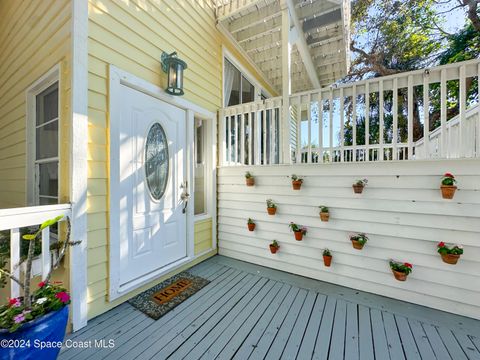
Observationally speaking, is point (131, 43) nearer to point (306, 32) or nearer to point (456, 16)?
point (306, 32)

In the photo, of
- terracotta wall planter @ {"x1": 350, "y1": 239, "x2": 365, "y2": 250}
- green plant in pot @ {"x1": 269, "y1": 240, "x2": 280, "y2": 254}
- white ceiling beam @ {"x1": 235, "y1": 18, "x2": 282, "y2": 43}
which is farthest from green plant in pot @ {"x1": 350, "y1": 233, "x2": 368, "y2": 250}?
white ceiling beam @ {"x1": 235, "y1": 18, "x2": 282, "y2": 43}

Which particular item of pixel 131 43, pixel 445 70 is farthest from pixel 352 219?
pixel 131 43

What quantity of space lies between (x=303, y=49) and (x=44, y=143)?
4.08m

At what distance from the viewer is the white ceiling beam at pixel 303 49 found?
9.78 ft

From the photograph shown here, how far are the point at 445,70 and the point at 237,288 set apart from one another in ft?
9.65

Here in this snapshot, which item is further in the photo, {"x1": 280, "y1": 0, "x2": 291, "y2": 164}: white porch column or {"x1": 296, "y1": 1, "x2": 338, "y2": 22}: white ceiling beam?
{"x1": 296, "y1": 1, "x2": 338, "y2": 22}: white ceiling beam

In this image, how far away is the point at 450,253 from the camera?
1852 millimetres

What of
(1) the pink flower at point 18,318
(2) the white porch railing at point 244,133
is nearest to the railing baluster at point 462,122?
(2) the white porch railing at point 244,133

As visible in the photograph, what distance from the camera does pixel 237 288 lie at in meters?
2.38

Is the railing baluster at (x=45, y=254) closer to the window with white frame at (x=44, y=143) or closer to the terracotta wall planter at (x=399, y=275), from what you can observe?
the window with white frame at (x=44, y=143)

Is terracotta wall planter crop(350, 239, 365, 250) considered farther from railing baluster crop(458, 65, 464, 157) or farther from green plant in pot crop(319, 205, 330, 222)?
railing baluster crop(458, 65, 464, 157)

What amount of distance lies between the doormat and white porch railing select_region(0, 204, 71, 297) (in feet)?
2.82

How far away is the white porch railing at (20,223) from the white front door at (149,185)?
0.50 meters

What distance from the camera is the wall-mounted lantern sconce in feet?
7.88
